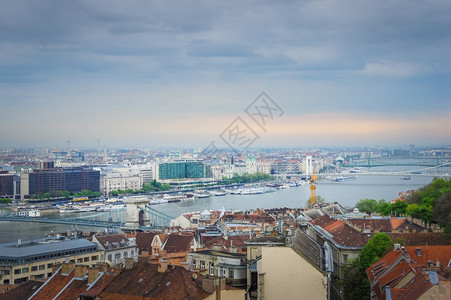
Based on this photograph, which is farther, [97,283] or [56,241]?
[56,241]

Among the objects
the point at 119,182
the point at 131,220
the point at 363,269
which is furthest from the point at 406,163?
the point at 363,269

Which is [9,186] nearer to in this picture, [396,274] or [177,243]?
[177,243]

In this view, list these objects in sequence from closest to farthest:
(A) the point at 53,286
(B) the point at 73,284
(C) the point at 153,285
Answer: (C) the point at 153,285
(B) the point at 73,284
(A) the point at 53,286

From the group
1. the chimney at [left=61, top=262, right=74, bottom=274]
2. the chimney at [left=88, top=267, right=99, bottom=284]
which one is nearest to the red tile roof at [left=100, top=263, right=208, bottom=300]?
the chimney at [left=88, top=267, right=99, bottom=284]

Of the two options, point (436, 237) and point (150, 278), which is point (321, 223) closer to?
point (436, 237)

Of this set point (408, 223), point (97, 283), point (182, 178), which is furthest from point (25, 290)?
point (182, 178)

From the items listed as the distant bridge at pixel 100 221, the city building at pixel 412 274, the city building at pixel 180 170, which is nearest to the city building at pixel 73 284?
the city building at pixel 412 274
